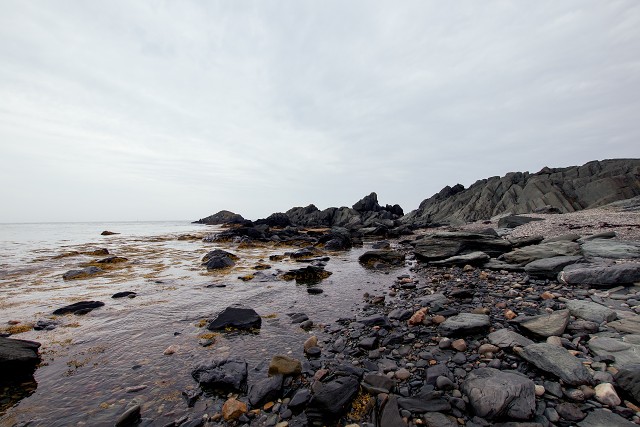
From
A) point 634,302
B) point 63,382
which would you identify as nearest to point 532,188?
point 634,302

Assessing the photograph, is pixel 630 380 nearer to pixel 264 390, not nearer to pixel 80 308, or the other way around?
pixel 264 390

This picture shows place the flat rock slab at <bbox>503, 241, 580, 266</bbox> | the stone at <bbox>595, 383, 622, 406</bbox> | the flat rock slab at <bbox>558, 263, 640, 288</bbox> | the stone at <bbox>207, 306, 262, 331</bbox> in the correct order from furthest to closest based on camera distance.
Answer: the flat rock slab at <bbox>503, 241, 580, 266</bbox> → the stone at <bbox>207, 306, 262, 331</bbox> → the flat rock slab at <bbox>558, 263, 640, 288</bbox> → the stone at <bbox>595, 383, 622, 406</bbox>

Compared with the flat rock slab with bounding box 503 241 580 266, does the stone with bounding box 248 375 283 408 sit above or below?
below

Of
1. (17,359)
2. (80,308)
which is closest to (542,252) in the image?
(17,359)

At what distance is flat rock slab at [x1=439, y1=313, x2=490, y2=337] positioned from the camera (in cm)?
640

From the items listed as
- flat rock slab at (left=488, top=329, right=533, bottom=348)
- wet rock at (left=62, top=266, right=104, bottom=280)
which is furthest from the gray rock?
wet rock at (left=62, top=266, right=104, bottom=280)

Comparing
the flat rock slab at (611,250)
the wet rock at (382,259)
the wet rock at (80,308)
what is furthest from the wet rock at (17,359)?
the flat rock slab at (611,250)

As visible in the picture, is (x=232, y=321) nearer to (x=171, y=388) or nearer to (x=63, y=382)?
(x=171, y=388)

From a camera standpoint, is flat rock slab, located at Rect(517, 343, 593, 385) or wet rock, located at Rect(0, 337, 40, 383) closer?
flat rock slab, located at Rect(517, 343, 593, 385)

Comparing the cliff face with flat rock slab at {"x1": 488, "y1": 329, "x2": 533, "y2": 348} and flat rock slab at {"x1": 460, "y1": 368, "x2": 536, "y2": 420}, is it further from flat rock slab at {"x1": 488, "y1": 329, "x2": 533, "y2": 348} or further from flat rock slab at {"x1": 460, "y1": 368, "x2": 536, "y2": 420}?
flat rock slab at {"x1": 460, "y1": 368, "x2": 536, "y2": 420}

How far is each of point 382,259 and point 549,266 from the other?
10.3m

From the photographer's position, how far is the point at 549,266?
34.2 feet

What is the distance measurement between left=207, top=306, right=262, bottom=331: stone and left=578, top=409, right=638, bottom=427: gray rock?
24.2 feet

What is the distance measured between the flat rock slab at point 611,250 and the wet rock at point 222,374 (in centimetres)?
1451
